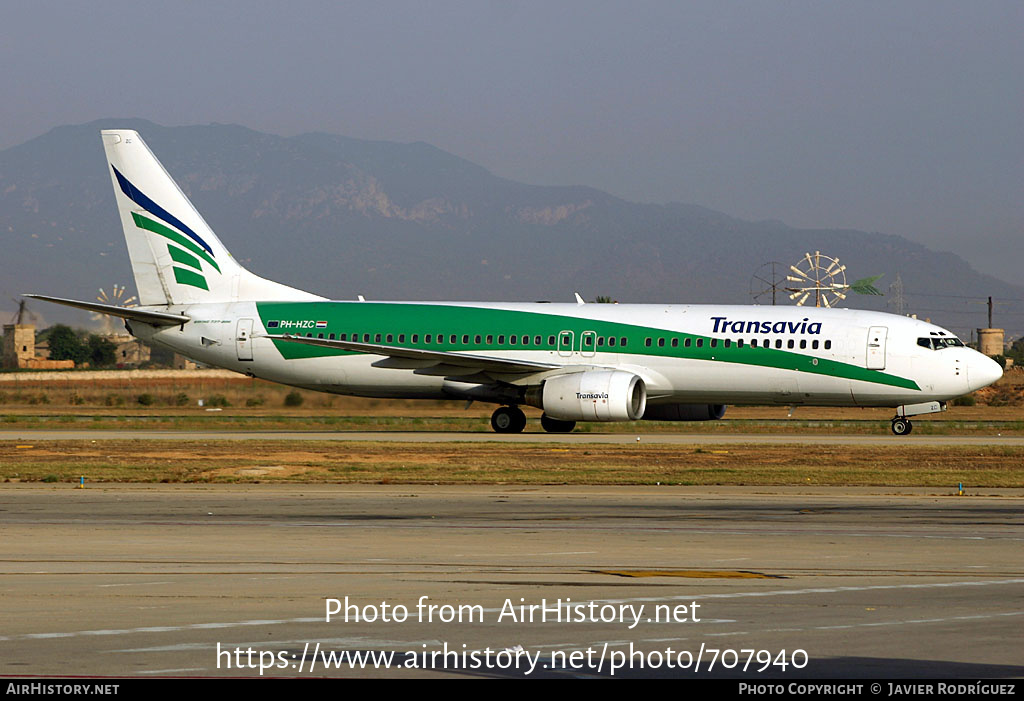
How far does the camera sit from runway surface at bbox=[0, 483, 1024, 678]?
30.3 feet

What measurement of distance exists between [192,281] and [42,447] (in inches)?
499

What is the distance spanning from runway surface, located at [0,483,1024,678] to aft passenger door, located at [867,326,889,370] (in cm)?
1747

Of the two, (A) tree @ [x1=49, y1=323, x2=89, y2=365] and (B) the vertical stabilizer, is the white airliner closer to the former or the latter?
(B) the vertical stabilizer

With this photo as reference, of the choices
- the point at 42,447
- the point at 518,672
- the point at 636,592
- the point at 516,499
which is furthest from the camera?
the point at 42,447

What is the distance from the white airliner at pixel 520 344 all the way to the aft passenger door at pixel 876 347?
3 centimetres

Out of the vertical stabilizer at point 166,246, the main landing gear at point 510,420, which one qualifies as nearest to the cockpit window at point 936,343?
the main landing gear at point 510,420

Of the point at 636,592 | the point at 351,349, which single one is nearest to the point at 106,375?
the point at 351,349

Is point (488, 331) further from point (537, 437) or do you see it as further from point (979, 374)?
point (979, 374)

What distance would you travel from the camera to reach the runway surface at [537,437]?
3716 cm

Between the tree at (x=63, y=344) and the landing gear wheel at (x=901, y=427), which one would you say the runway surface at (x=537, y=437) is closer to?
the landing gear wheel at (x=901, y=427)

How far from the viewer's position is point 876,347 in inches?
1549

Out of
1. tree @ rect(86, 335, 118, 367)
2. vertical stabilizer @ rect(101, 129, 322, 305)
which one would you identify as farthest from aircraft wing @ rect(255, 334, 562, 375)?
tree @ rect(86, 335, 118, 367)

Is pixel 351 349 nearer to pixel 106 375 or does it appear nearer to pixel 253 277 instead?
pixel 253 277
